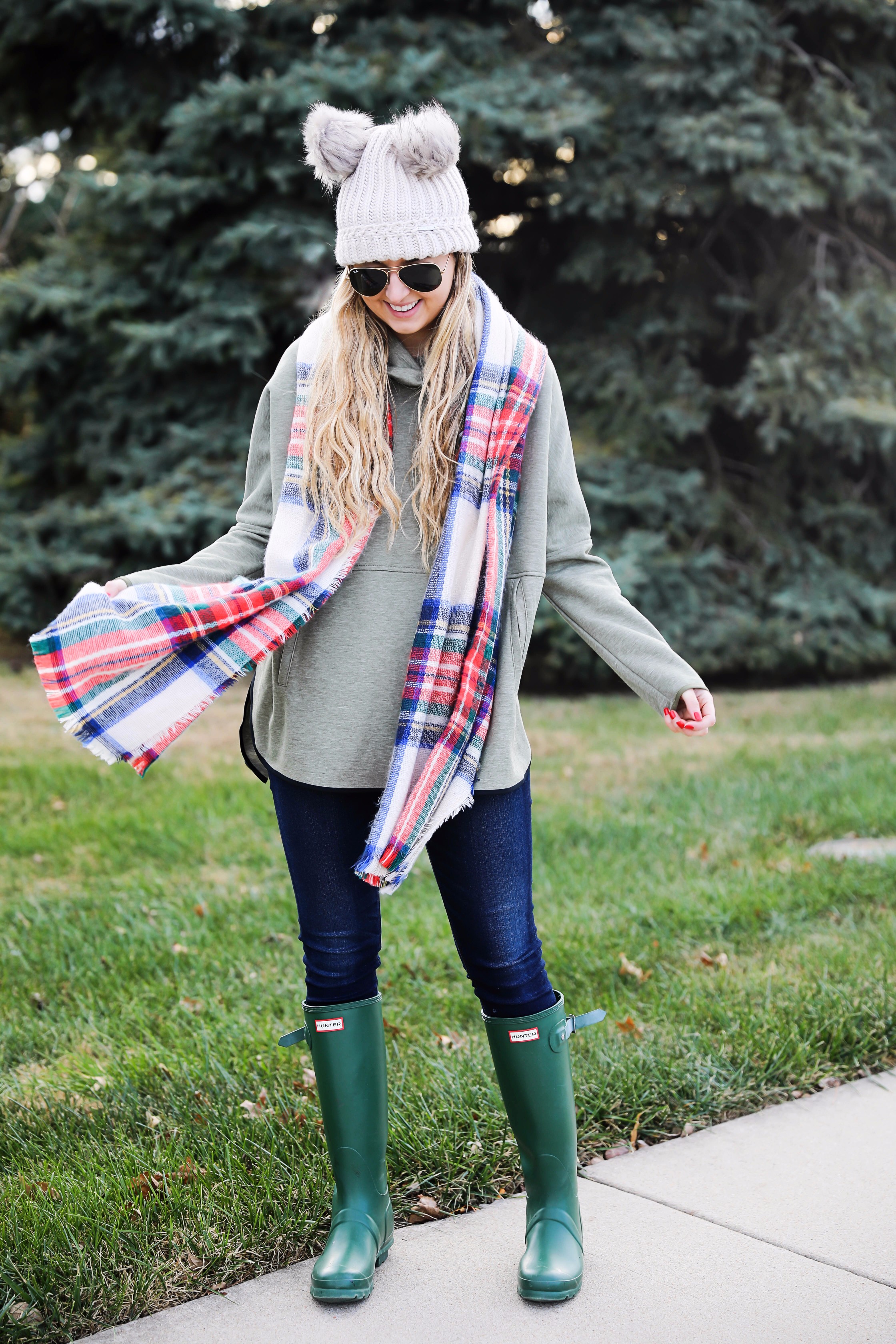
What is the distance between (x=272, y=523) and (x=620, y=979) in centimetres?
201

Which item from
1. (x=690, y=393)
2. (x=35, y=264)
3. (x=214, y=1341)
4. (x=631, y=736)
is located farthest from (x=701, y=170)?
(x=214, y=1341)

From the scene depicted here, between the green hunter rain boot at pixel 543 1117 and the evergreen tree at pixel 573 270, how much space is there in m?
6.46

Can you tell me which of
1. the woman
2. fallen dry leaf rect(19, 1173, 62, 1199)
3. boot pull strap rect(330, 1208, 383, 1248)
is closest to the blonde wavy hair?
the woman

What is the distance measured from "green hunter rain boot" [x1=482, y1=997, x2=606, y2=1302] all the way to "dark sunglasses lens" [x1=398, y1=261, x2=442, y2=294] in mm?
1328

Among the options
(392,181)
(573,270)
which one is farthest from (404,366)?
(573,270)

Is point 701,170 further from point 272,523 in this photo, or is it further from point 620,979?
point 272,523

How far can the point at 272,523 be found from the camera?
2.40 meters

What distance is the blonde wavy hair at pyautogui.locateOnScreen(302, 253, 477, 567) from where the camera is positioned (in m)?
2.26

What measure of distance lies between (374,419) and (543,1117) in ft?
4.29

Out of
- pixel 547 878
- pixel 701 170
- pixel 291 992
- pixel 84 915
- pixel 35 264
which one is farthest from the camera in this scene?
pixel 35 264

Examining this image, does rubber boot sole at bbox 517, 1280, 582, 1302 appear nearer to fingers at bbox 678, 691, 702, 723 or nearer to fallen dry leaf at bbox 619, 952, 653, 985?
fingers at bbox 678, 691, 702, 723

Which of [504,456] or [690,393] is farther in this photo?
[690,393]

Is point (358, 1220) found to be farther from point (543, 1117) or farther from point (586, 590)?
point (586, 590)

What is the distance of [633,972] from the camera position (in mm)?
3760
